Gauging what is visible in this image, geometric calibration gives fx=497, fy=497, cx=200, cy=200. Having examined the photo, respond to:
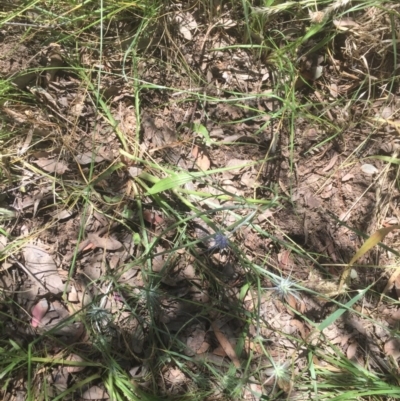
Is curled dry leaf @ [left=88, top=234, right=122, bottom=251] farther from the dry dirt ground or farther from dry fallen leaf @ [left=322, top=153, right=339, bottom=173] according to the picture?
dry fallen leaf @ [left=322, top=153, right=339, bottom=173]

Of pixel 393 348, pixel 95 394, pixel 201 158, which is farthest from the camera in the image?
pixel 201 158

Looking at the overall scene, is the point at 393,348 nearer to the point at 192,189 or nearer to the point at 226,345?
the point at 226,345

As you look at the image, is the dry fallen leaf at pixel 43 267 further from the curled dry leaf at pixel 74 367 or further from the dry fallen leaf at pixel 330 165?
the dry fallen leaf at pixel 330 165

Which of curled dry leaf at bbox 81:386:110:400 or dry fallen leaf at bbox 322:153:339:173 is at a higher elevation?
dry fallen leaf at bbox 322:153:339:173

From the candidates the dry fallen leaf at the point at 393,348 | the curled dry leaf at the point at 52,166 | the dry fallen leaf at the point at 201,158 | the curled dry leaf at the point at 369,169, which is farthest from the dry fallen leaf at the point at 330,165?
the curled dry leaf at the point at 52,166

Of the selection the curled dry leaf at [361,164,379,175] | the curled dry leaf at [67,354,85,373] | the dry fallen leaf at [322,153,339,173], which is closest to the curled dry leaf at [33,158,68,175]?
the curled dry leaf at [67,354,85,373]

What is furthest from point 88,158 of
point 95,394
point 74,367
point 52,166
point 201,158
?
point 95,394

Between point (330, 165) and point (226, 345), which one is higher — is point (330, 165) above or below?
above
